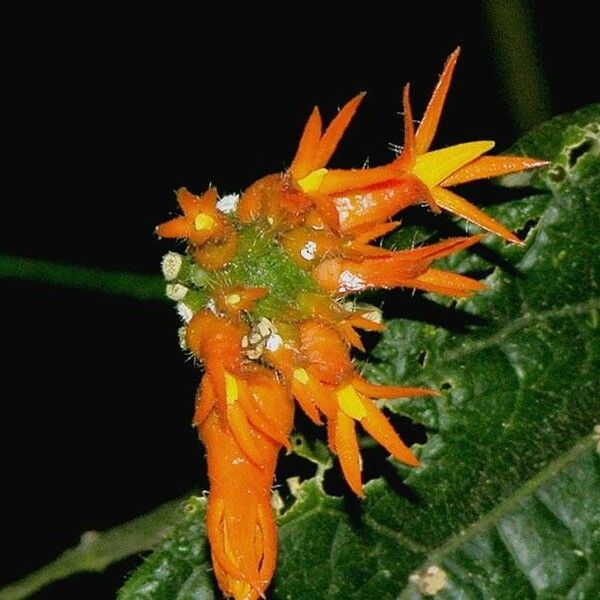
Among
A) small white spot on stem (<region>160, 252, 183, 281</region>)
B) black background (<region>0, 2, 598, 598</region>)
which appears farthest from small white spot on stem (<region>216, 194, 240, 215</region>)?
black background (<region>0, 2, 598, 598</region>)

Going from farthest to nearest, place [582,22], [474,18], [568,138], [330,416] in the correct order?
[582,22], [474,18], [568,138], [330,416]

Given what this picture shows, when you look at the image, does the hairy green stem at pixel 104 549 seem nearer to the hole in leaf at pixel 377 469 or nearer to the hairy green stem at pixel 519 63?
the hole in leaf at pixel 377 469

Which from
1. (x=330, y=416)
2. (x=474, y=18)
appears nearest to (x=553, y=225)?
(x=330, y=416)

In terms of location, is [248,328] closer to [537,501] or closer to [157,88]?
[537,501]

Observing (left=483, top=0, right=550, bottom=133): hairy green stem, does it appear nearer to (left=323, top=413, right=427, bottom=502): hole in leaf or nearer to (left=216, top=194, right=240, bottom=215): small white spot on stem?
(left=323, top=413, right=427, bottom=502): hole in leaf

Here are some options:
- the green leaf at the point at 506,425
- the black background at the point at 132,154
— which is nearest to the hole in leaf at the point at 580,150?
the green leaf at the point at 506,425
